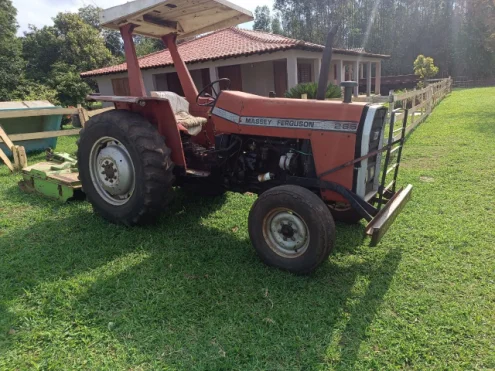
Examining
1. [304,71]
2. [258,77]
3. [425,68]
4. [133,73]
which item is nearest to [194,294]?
[133,73]

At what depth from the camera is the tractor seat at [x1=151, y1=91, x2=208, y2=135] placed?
3.92 metres

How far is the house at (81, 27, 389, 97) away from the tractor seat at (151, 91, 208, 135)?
9218mm

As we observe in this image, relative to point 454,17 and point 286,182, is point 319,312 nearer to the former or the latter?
point 286,182

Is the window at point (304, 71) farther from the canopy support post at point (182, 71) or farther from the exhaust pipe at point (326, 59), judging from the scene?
the exhaust pipe at point (326, 59)

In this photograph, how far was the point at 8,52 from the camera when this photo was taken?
2550 cm

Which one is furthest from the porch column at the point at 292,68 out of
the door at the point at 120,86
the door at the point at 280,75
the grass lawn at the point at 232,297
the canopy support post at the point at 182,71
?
the grass lawn at the point at 232,297

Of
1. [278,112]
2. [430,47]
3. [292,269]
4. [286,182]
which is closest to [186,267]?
[292,269]

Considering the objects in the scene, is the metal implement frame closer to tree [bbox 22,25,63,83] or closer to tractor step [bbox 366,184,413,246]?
tractor step [bbox 366,184,413,246]

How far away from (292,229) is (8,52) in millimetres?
30325

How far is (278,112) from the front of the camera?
120 inches

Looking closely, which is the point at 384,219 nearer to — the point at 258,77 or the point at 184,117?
the point at 184,117

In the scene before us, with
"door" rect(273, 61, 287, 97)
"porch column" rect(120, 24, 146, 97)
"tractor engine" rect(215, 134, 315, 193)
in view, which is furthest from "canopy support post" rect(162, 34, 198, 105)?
"door" rect(273, 61, 287, 97)

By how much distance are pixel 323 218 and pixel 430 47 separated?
51.0 meters

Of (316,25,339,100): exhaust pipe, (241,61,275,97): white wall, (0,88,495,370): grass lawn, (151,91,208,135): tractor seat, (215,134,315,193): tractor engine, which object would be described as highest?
(241,61,275,97): white wall
